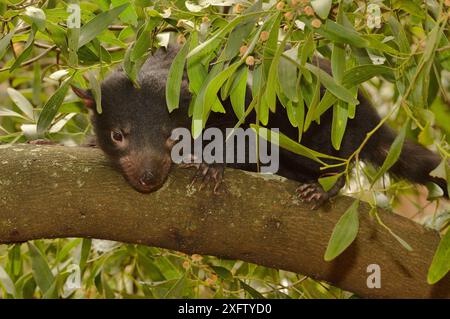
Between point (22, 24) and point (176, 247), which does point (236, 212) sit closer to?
point (176, 247)

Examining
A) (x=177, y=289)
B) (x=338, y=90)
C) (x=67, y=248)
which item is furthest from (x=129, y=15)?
(x=67, y=248)

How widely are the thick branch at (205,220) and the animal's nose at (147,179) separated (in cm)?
5

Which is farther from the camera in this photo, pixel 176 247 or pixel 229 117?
pixel 229 117

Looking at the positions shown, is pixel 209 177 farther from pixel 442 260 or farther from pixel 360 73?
pixel 442 260

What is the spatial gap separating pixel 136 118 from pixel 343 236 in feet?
4.75

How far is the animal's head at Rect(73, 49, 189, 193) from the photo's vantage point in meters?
3.23

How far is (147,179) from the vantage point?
2713 mm

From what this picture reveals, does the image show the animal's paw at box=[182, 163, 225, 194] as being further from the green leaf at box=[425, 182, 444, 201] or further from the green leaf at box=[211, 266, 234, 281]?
the green leaf at box=[425, 182, 444, 201]

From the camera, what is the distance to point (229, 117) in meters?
3.40

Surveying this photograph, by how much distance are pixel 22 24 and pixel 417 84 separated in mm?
1275

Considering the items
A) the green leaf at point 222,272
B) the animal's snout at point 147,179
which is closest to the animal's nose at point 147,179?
the animal's snout at point 147,179

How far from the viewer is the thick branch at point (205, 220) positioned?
2543mm

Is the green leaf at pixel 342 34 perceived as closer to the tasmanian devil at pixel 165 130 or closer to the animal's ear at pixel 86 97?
the tasmanian devil at pixel 165 130
